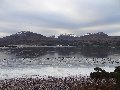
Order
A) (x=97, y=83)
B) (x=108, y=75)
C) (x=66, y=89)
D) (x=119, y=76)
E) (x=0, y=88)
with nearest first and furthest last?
(x=119, y=76) < (x=108, y=75) < (x=66, y=89) < (x=0, y=88) < (x=97, y=83)

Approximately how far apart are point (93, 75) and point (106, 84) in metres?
4.41

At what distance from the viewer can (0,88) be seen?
103 ft

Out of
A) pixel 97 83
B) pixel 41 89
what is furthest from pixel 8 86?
pixel 97 83

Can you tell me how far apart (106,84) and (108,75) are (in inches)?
175

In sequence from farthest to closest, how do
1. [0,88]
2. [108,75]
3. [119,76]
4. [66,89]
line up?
[0,88] → [66,89] → [108,75] → [119,76]

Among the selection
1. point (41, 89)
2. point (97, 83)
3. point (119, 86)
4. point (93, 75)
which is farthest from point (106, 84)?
point (119, 86)

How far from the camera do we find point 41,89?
30.0 metres

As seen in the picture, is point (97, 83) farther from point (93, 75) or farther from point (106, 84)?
point (93, 75)

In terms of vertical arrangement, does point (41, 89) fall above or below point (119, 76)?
below

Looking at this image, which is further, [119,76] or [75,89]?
[75,89]

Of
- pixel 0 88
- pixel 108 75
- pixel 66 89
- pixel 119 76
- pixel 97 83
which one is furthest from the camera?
pixel 97 83

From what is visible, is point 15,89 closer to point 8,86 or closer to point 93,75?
point 8,86

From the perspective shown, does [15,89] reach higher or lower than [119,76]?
→ lower

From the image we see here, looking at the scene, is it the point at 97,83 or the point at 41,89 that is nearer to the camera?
the point at 41,89
